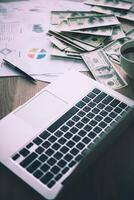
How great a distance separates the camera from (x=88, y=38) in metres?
0.97

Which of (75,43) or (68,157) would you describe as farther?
(75,43)

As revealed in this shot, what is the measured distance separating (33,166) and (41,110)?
0.17m

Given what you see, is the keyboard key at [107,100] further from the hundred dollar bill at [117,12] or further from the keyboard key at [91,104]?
the hundred dollar bill at [117,12]

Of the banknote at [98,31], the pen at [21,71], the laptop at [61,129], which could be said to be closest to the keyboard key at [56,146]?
the laptop at [61,129]

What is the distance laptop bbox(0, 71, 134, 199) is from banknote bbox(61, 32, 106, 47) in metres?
0.16

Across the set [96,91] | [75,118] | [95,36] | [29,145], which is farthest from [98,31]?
[29,145]

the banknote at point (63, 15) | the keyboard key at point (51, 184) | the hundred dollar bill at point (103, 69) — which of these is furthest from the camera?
the banknote at point (63, 15)

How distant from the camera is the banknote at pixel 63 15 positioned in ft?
3.44

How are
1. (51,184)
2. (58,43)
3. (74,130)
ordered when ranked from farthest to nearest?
(58,43) → (74,130) → (51,184)

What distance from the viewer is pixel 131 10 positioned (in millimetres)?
1114

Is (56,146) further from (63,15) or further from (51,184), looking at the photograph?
(63,15)

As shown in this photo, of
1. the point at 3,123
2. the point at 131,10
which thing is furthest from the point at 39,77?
the point at 131,10

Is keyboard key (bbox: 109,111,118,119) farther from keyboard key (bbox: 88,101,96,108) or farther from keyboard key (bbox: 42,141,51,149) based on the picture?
keyboard key (bbox: 42,141,51,149)

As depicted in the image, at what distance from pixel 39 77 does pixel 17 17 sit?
1.14 feet
